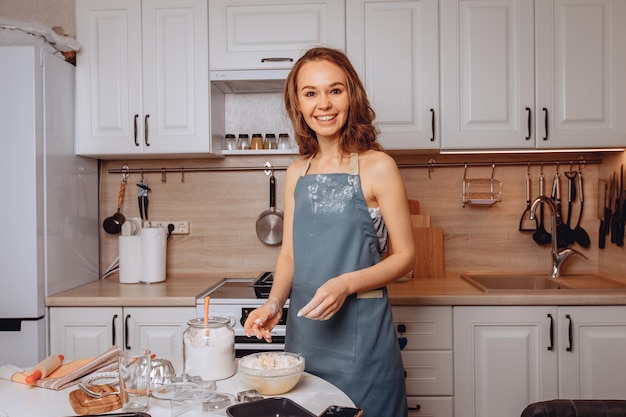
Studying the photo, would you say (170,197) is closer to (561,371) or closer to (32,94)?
(32,94)

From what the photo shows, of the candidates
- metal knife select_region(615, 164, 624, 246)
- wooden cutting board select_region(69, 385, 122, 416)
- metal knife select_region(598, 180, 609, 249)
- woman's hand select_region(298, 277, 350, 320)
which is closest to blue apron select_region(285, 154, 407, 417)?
woman's hand select_region(298, 277, 350, 320)

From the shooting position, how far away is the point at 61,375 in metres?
1.30

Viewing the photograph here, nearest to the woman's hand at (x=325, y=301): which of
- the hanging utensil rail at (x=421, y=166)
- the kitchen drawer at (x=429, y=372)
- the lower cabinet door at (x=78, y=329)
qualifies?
the kitchen drawer at (x=429, y=372)

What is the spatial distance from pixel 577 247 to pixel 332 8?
1.75m

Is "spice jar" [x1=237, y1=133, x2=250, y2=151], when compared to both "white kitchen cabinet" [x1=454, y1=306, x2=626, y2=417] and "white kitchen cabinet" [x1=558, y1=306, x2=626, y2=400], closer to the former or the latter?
"white kitchen cabinet" [x1=454, y1=306, x2=626, y2=417]

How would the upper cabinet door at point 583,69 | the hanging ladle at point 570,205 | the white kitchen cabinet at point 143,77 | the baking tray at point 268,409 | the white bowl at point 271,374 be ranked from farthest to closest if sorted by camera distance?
the hanging ladle at point 570,205
the white kitchen cabinet at point 143,77
the upper cabinet door at point 583,69
the white bowl at point 271,374
the baking tray at point 268,409

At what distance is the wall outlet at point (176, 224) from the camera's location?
9.85 ft

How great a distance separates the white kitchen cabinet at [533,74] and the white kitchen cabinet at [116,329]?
1485 mm

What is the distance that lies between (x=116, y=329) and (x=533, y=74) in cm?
220

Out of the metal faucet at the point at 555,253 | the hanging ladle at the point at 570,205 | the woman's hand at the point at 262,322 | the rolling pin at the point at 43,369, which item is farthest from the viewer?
the hanging ladle at the point at 570,205

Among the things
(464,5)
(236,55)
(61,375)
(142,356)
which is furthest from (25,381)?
(464,5)

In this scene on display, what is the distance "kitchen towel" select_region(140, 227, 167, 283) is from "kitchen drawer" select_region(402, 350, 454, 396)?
4.20 ft

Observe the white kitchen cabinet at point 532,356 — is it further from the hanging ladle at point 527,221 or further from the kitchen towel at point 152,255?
the kitchen towel at point 152,255

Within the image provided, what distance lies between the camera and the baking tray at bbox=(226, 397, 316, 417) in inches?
39.9
